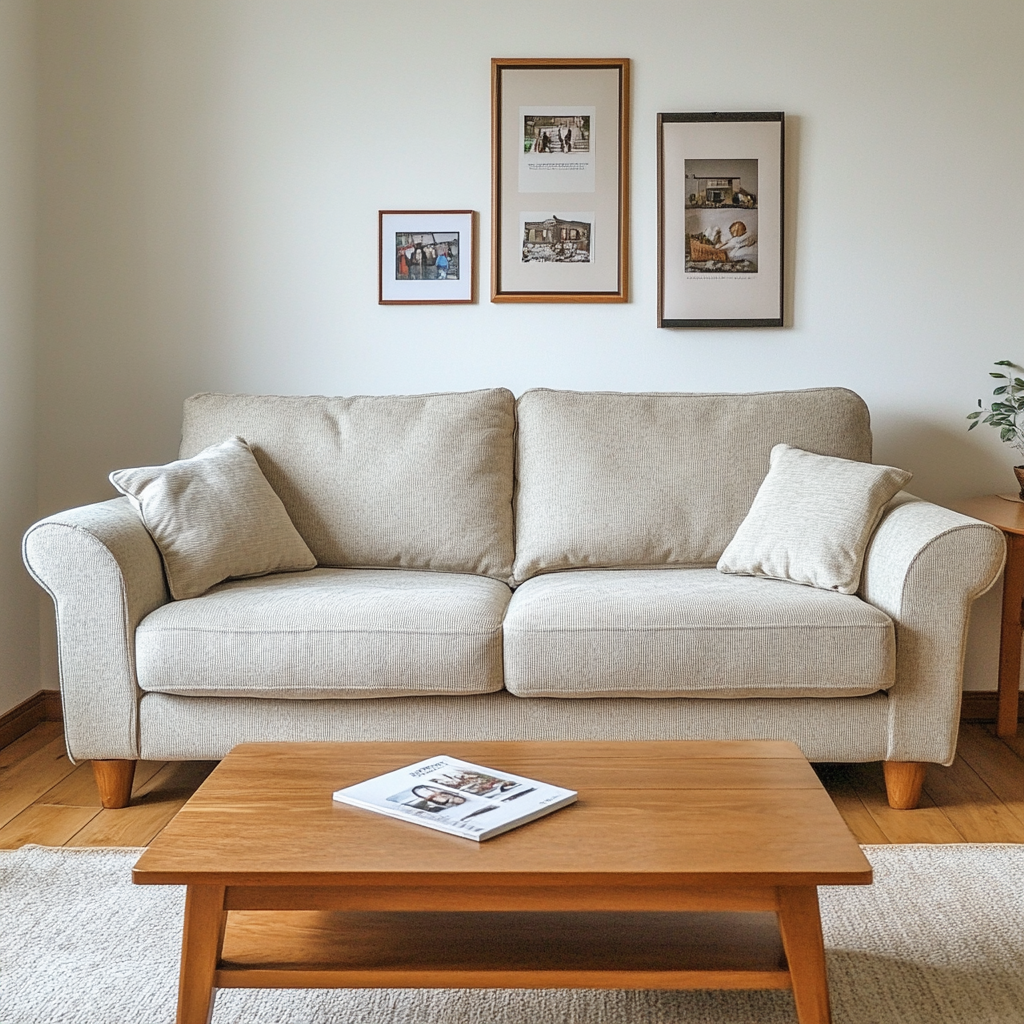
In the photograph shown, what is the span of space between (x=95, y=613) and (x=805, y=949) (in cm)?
169

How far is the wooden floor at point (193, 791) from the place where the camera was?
91.6 inches

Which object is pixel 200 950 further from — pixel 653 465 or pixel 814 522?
pixel 653 465

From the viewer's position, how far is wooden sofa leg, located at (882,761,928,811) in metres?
2.44

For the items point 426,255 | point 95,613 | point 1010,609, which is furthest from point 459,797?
point 426,255

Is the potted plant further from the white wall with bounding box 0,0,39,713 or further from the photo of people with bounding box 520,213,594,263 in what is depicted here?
the white wall with bounding box 0,0,39,713

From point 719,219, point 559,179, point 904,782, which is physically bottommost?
point 904,782

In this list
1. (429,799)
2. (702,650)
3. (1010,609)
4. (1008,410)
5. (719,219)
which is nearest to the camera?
(429,799)

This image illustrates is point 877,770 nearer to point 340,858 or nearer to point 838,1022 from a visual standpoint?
point 838,1022

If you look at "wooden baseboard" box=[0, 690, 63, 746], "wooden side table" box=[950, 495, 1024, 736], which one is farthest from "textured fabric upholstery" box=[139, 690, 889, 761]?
"wooden baseboard" box=[0, 690, 63, 746]

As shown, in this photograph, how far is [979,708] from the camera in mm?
3273

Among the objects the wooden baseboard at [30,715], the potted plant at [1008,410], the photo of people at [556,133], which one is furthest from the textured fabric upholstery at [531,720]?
the photo of people at [556,133]

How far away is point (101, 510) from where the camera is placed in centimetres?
252

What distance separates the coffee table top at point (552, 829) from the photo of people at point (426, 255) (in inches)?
74.3

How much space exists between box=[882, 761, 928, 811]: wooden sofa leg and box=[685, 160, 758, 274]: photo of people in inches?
61.2
